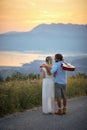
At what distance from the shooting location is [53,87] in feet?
14.7

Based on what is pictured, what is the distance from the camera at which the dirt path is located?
4422mm

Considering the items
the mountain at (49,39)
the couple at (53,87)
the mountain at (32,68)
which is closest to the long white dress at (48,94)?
the couple at (53,87)

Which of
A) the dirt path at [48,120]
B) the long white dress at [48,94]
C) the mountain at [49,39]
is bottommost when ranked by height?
A: the dirt path at [48,120]

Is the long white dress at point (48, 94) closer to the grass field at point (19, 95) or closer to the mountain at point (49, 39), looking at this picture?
the grass field at point (19, 95)

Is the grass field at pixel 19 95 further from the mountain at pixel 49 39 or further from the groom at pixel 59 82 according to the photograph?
the mountain at pixel 49 39

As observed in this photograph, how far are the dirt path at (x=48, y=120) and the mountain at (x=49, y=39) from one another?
0.58 metres

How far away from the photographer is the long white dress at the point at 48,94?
14.7ft

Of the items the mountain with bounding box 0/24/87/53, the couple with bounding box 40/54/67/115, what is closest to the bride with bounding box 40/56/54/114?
the couple with bounding box 40/54/67/115

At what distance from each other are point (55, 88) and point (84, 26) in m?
0.71

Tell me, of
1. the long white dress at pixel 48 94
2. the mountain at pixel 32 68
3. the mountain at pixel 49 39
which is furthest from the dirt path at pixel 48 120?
the mountain at pixel 49 39

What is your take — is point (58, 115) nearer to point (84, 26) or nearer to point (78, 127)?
point (78, 127)

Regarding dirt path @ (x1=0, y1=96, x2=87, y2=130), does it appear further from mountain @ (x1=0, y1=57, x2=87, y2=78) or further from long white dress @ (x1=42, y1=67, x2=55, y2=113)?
mountain @ (x1=0, y1=57, x2=87, y2=78)

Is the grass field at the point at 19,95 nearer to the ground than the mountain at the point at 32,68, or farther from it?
nearer to the ground

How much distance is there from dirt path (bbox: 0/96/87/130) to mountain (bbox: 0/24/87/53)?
58 centimetres
